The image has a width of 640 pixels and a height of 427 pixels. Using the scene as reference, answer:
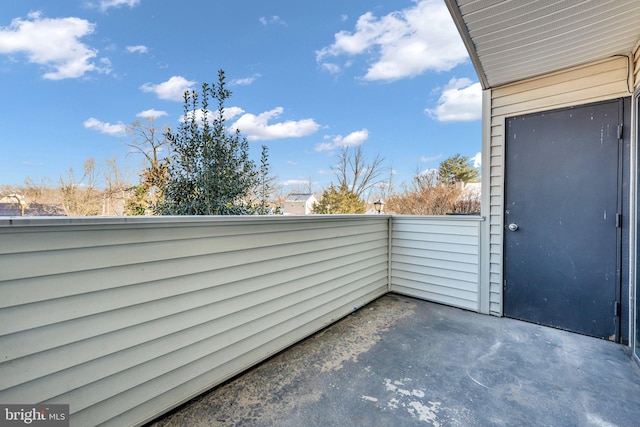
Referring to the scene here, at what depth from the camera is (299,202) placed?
8.35 m

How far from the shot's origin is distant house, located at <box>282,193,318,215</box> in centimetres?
748

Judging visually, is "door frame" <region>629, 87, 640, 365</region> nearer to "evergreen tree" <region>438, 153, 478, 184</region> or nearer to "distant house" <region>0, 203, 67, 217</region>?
"distant house" <region>0, 203, 67, 217</region>

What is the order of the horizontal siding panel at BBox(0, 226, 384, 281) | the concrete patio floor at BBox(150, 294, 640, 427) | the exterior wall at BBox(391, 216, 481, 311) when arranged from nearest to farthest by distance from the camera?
the horizontal siding panel at BBox(0, 226, 384, 281) → the concrete patio floor at BBox(150, 294, 640, 427) → the exterior wall at BBox(391, 216, 481, 311)

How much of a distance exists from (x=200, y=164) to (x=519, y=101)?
3.70 m

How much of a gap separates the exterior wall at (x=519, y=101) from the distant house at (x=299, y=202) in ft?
15.5

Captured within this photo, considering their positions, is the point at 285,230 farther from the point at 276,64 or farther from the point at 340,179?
the point at 340,179

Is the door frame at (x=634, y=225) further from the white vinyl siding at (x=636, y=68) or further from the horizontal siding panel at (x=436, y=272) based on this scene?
the horizontal siding panel at (x=436, y=272)

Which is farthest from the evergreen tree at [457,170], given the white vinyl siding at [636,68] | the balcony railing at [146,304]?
the balcony railing at [146,304]

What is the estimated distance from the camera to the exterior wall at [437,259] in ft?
9.77

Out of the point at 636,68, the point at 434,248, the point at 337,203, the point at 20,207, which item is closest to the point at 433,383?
the point at 434,248

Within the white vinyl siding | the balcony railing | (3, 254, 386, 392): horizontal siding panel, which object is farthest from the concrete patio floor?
the white vinyl siding

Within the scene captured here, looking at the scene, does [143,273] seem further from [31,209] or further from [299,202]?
[299,202]

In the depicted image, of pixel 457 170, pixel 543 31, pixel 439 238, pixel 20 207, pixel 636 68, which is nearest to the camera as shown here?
pixel 543 31

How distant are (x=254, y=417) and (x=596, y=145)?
334 cm
